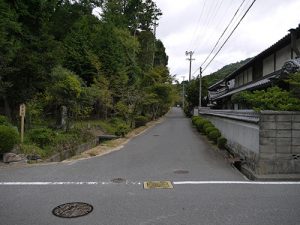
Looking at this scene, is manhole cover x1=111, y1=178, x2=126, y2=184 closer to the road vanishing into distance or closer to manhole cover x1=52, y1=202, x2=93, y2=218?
the road vanishing into distance

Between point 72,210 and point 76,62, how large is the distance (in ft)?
84.6

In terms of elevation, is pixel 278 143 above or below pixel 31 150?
above

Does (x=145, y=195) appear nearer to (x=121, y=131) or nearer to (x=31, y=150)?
(x=31, y=150)

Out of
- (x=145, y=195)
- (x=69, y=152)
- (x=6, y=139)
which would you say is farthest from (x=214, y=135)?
(x=145, y=195)

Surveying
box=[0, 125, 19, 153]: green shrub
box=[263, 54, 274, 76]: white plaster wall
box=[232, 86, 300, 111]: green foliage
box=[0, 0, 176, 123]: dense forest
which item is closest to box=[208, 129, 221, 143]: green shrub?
box=[263, 54, 274, 76]: white plaster wall

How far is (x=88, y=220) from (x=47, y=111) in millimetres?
17301

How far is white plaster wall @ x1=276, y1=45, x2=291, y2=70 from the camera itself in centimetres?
1801

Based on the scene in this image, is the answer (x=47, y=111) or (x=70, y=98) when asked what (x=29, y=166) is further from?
(x=47, y=111)

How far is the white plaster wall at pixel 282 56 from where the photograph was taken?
59.1ft

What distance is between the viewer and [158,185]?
8.06 m

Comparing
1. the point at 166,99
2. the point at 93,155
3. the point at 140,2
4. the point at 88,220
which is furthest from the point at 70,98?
the point at 140,2

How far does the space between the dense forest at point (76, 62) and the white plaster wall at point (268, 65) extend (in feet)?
34.4

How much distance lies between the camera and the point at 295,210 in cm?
591

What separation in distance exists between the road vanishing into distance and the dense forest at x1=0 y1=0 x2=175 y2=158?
7247mm
